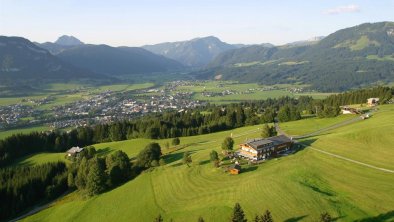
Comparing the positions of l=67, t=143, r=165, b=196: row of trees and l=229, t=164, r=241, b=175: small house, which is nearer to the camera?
l=229, t=164, r=241, b=175: small house

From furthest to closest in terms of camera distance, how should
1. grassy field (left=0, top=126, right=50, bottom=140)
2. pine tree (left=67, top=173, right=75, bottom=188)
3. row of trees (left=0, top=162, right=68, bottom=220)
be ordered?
1. grassy field (left=0, top=126, right=50, bottom=140)
2. pine tree (left=67, top=173, right=75, bottom=188)
3. row of trees (left=0, top=162, right=68, bottom=220)

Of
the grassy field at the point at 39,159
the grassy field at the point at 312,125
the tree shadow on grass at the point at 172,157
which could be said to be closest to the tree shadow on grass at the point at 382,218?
the grassy field at the point at 312,125

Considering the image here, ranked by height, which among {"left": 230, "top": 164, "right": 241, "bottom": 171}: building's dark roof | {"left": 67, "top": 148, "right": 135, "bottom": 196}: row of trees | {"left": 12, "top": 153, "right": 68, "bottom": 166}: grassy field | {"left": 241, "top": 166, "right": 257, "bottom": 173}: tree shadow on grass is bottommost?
{"left": 12, "top": 153, "right": 68, "bottom": 166}: grassy field

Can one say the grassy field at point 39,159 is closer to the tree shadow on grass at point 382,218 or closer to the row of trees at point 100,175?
the row of trees at point 100,175

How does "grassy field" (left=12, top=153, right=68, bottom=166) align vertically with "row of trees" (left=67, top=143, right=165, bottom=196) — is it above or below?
below

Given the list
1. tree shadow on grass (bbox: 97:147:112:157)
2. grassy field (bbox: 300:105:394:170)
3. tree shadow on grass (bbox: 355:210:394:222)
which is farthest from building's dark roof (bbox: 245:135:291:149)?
tree shadow on grass (bbox: 97:147:112:157)

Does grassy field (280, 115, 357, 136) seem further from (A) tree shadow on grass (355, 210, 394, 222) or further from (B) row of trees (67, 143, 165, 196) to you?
(A) tree shadow on grass (355, 210, 394, 222)

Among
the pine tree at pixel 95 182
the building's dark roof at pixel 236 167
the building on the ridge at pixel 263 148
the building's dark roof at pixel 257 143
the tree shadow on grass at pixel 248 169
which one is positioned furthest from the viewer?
the pine tree at pixel 95 182
